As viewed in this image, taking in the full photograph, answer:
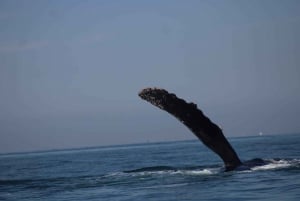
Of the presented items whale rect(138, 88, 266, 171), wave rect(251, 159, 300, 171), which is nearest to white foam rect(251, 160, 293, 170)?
wave rect(251, 159, 300, 171)

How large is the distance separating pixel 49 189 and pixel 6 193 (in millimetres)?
1760

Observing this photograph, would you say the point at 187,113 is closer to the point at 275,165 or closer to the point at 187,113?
the point at 187,113

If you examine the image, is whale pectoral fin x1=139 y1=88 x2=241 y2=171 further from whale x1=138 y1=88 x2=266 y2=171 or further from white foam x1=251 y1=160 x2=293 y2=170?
white foam x1=251 y1=160 x2=293 y2=170

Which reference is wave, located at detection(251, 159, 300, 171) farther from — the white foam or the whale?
the whale

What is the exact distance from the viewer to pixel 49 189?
74.1 ft

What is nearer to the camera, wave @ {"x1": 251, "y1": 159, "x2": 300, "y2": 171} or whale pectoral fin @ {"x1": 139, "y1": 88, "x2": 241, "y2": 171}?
whale pectoral fin @ {"x1": 139, "y1": 88, "x2": 241, "y2": 171}

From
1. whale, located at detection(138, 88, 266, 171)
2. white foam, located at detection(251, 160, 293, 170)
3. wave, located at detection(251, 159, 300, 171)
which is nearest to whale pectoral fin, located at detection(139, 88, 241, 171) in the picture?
whale, located at detection(138, 88, 266, 171)

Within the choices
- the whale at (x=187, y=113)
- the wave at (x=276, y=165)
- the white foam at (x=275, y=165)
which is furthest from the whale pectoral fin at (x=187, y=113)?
the white foam at (x=275, y=165)

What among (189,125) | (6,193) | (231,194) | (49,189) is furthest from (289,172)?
(6,193)

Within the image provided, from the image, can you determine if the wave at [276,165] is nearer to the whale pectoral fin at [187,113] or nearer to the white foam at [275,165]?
the white foam at [275,165]

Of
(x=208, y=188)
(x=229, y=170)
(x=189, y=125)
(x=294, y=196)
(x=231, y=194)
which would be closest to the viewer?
(x=294, y=196)

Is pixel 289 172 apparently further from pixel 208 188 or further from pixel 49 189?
pixel 49 189

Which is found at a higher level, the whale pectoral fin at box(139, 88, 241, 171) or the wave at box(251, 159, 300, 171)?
the whale pectoral fin at box(139, 88, 241, 171)

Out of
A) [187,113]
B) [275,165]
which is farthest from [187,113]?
[275,165]
